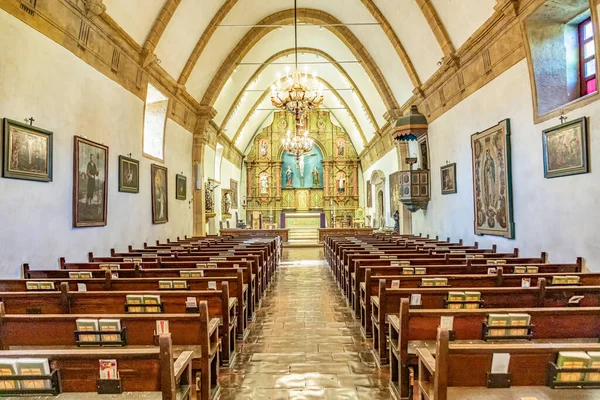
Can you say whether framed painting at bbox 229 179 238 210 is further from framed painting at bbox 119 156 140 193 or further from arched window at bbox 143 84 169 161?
framed painting at bbox 119 156 140 193

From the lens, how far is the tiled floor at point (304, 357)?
11.3ft

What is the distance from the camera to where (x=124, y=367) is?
2.01m

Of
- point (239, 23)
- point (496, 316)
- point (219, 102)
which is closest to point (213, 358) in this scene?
point (496, 316)

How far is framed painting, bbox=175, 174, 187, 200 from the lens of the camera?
12539mm

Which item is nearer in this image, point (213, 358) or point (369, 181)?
point (213, 358)

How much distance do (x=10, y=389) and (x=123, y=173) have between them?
7.40 meters

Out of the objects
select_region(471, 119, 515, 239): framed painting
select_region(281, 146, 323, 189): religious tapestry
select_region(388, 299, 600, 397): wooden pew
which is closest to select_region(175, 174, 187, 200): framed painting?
select_region(471, 119, 515, 239): framed painting

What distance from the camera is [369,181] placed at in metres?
23.1

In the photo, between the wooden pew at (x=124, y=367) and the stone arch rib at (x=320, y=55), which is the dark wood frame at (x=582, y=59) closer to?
the wooden pew at (x=124, y=367)

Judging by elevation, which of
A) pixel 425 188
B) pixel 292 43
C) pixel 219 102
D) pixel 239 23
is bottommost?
pixel 425 188

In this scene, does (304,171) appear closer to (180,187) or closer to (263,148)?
(263,148)

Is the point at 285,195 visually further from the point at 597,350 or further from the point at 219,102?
the point at 597,350

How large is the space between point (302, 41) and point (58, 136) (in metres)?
13.5

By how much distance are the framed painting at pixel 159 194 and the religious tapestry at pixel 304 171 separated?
48.7 ft
